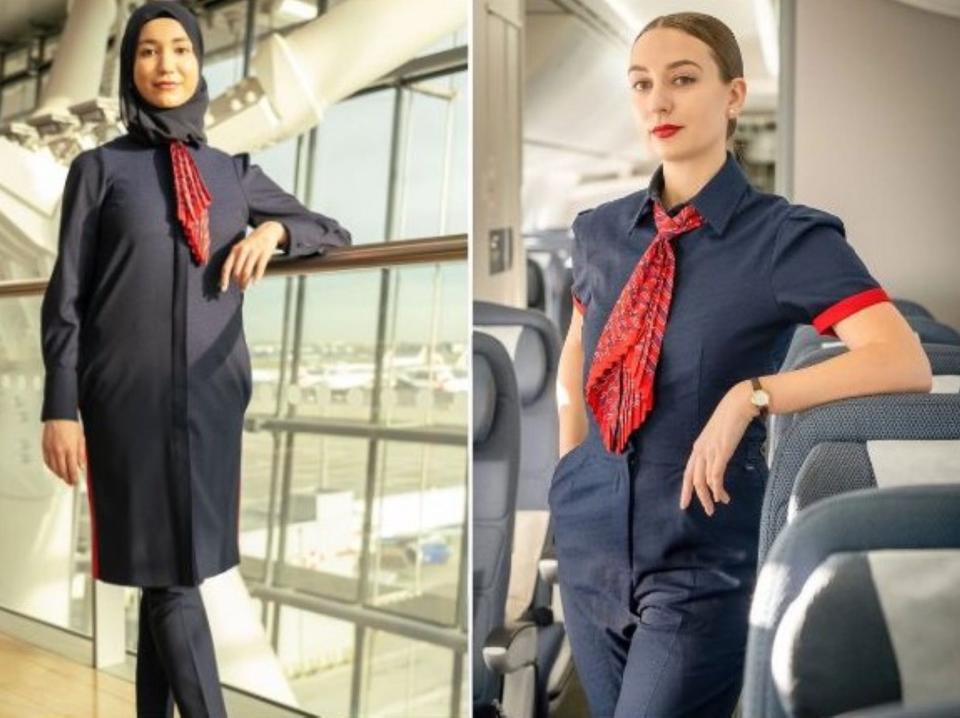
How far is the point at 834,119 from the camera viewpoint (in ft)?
4.27

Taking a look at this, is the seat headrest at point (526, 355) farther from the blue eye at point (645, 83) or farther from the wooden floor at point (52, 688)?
the wooden floor at point (52, 688)

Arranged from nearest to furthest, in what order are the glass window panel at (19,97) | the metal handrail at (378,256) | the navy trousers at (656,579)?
the navy trousers at (656,579) → the metal handrail at (378,256) → the glass window panel at (19,97)

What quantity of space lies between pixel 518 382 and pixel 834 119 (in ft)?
1.87

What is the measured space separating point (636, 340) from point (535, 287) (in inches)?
10.7

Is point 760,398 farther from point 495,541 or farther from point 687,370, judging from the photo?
point 495,541

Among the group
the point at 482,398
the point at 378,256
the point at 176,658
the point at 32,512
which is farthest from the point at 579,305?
the point at 32,512

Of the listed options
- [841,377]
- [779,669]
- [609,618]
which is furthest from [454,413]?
[779,669]

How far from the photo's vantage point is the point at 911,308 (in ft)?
3.95

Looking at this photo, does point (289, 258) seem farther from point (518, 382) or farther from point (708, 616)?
point (708, 616)

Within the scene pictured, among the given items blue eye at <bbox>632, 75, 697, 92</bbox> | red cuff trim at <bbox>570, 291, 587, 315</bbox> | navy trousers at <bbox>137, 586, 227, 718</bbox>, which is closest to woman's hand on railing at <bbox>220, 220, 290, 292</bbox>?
navy trousers at <bbox>137, 586, 227, 718</bbox>

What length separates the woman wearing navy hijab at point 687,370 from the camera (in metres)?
1.15

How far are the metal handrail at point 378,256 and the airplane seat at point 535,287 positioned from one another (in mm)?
240

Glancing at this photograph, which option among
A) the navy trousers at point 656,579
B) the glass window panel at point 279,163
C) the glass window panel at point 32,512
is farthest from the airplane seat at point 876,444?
the glass window panel at point 32,512

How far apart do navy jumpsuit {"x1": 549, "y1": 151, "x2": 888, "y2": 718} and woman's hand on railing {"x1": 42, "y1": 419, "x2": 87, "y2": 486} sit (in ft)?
3.14
